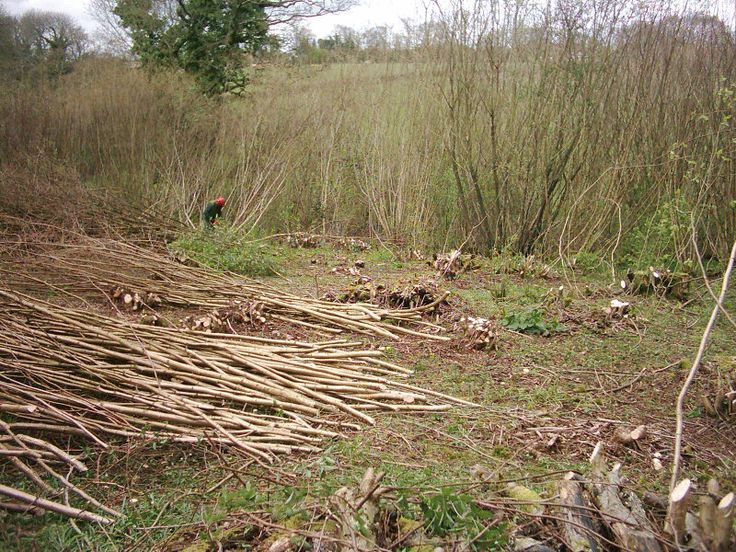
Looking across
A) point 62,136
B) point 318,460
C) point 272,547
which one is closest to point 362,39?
point 62,136

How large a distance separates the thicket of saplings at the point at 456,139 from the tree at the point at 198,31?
199cm

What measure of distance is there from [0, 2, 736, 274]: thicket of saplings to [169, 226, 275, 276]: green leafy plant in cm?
172

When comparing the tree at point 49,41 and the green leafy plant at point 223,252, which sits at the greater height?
the tree at point 49,41

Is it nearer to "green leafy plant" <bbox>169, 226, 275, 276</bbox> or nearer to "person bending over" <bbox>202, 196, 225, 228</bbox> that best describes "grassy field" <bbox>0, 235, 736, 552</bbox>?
"green leafy plant" <bbox>169, 226, 275, 276</bbox>

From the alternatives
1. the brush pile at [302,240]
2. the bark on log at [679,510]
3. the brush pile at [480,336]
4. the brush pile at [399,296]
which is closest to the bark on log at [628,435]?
the bark on log at [679,510]

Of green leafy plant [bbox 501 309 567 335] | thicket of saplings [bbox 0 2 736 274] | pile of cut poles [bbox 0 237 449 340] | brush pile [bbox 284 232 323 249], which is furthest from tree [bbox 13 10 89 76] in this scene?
green leafy plant [bbox 501 309 567 335]

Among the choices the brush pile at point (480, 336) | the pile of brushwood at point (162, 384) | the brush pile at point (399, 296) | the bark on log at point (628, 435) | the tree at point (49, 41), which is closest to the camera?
the pile of brushwood at point (162, 384)

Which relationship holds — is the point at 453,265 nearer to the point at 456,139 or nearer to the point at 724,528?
the point at 456,139

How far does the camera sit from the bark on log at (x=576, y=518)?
73.0 inches

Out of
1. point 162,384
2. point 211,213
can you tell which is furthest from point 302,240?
point 162,384

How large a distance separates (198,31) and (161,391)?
451 inches

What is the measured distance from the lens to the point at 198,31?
1241 cm

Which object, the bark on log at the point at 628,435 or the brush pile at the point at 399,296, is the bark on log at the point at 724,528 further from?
the brush pile at the point at 399,296

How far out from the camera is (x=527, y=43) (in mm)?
6914
